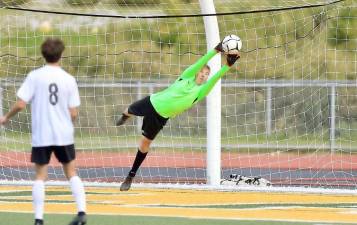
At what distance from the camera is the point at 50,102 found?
10.5 m

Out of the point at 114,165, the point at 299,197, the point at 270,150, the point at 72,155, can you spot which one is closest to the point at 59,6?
the point at 114,165

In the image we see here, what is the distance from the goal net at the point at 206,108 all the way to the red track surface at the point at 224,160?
3 centimetres

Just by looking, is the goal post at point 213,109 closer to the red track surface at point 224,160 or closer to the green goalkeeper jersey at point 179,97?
the green goalkeeper jersey at point 179,97

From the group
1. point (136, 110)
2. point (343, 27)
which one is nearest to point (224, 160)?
point (343, 27)

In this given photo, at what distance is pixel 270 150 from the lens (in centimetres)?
2119

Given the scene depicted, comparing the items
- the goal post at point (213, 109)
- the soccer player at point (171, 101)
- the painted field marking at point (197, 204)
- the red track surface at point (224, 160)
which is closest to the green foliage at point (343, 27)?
the red track surface at point (224, 160)

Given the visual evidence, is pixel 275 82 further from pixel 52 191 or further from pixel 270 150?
pixel 52 191

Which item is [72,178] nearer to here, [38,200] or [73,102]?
[38,200]

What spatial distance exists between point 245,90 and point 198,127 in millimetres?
1325

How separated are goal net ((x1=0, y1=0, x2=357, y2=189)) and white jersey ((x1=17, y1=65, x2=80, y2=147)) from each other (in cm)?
657

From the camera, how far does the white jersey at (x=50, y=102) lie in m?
10.5

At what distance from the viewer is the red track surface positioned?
20.1 m

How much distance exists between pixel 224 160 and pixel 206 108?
123 inches

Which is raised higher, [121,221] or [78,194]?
[78,194]
